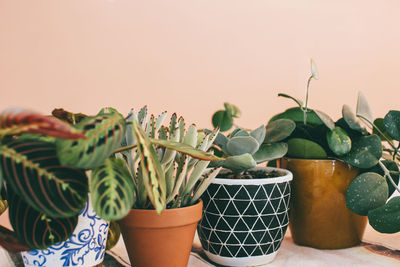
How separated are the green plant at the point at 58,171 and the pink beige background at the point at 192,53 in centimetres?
94

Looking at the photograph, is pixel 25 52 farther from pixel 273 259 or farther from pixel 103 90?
pixel 273 259

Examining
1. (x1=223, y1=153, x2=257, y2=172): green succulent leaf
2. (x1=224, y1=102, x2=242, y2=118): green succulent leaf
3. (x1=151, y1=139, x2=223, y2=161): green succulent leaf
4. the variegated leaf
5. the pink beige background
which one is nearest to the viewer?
the variegated leaf

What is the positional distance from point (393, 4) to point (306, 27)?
276mm

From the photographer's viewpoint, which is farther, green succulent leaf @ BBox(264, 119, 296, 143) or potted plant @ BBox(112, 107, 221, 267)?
green succulent leaf @ BBox(264, 119, 296, 143)

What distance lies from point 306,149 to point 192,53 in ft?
2.47

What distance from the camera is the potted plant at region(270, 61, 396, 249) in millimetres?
644

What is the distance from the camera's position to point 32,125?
1.11 ft

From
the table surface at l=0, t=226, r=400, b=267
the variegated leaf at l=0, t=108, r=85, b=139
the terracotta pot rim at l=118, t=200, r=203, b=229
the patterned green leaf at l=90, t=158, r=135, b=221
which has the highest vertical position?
the variegated leaf at l=0, t=108, r=85, b=139

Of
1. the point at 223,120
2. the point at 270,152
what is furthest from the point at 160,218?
the point at 223,120

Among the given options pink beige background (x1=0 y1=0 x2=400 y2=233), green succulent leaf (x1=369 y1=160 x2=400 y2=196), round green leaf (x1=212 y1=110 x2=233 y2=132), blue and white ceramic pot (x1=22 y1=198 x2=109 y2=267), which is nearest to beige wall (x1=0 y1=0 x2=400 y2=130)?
pink beige background (x1=0 y1=0 x2=400 y2=233)

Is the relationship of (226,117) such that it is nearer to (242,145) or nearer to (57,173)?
(242,145)

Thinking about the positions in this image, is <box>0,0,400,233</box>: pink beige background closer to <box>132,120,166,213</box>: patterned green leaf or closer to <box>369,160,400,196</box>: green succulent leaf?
<box>369,160,400,196</box>: green succulent leaf

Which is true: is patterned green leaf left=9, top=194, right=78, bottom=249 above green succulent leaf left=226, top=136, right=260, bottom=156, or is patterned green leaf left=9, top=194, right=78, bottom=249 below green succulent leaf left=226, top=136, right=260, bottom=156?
below

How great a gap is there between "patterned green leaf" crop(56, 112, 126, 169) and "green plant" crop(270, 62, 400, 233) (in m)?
0.39
